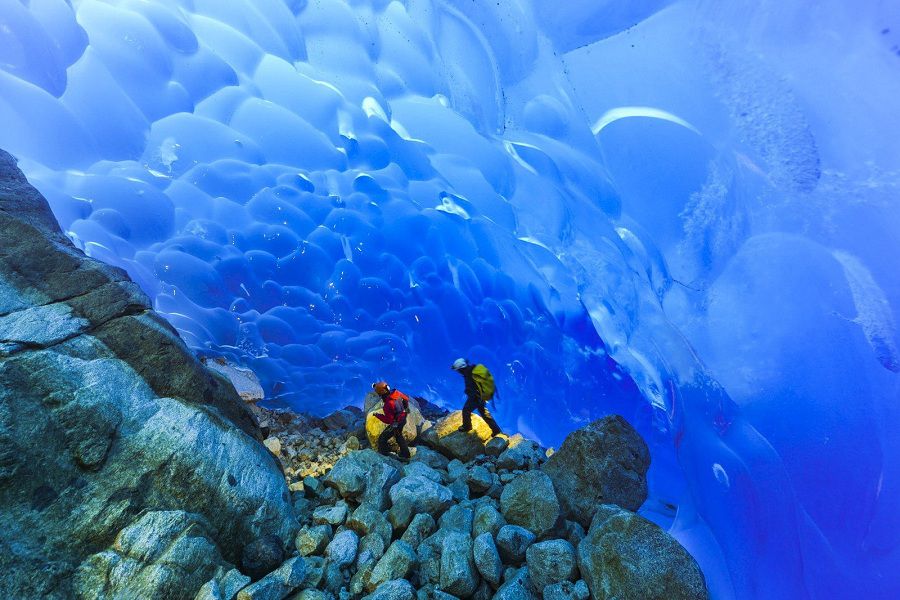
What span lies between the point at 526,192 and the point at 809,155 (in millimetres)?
3441

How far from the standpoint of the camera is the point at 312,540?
4152 mm

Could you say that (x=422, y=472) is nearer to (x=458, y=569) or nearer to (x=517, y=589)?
(x=458, y=569)

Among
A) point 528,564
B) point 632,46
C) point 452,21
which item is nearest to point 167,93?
point 452,21

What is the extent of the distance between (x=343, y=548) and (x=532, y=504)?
70.3 inches

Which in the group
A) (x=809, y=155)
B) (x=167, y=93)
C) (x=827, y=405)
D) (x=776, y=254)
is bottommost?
(x=167, y=93)

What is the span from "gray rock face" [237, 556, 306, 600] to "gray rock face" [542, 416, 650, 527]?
248cm

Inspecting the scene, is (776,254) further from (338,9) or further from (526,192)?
(338,9)

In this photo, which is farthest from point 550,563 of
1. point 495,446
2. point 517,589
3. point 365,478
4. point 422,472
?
point 495,446

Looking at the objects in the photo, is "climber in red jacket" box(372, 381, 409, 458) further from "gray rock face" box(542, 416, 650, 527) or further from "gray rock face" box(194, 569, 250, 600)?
"gray rock face" box(194, 569, 250, 600)

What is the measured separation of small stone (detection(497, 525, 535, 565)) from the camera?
12.6 feet

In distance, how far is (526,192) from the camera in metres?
6.34

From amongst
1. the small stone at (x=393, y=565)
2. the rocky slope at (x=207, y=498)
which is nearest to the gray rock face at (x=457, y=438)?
the rocky slope at (x=207, y=498)

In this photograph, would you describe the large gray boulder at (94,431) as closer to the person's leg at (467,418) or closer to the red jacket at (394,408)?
the red jacket at (394,408)

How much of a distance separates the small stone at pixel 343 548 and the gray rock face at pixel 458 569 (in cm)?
83
